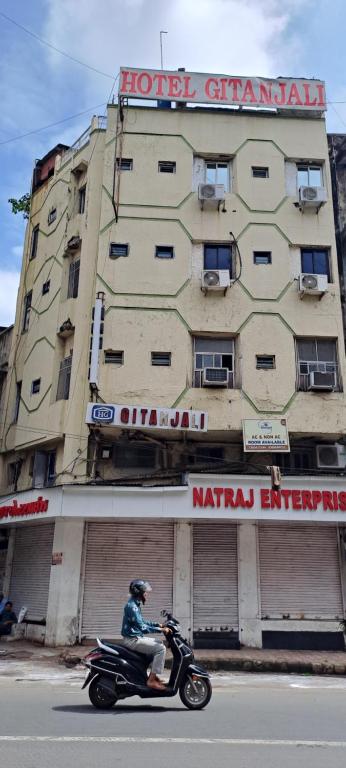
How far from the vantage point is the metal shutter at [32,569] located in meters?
15.7

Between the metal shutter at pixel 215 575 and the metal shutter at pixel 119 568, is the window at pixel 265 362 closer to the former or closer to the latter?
the metal shutter at pixel 215 575

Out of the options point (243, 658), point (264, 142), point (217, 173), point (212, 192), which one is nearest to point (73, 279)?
point (212, 192)

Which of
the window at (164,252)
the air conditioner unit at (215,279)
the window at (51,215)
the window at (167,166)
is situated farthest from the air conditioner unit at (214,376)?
the window at (51,215)

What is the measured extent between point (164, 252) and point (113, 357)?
12.1 ft

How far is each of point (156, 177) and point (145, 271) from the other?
329 centimetres

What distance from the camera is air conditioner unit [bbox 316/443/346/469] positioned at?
1612 centimetres

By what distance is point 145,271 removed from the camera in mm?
17203

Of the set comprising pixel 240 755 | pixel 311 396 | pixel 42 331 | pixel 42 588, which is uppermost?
pixel 42 331

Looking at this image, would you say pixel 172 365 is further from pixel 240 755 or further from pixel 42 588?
pixel 240 755

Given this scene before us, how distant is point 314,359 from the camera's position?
16844mm

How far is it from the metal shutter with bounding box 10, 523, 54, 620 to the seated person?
0.59m

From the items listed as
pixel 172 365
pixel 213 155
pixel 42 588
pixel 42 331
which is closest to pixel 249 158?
pixel 213 155

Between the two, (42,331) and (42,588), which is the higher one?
(42,331)

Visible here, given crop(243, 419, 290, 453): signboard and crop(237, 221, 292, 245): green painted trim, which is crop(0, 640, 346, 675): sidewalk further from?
crop(237, 221, 292, 245): green painted trim
